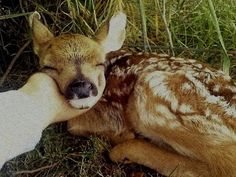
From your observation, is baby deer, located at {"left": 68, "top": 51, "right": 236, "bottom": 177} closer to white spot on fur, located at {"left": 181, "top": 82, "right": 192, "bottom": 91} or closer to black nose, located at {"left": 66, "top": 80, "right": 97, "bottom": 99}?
white spot on fur, located at {"left": 181, "top": 82, "right": 192, "bottom": 91}

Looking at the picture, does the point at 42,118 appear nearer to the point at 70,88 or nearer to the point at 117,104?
the point at 70,88

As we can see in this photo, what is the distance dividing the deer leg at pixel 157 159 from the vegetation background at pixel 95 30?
15 cm

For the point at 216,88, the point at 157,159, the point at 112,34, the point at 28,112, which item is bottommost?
the point at 157,159

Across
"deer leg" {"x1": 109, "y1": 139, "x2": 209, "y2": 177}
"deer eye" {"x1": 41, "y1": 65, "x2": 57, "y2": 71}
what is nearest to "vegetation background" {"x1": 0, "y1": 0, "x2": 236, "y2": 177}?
"deer leg" {"x1": 109, "y1": 139, "x2": 209, "y2": 177}

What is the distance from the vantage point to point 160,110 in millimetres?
4176

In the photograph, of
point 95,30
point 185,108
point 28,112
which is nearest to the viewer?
point 28,112

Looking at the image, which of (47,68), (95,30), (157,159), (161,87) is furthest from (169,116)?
(95,30)

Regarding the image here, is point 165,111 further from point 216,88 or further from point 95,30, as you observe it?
point 95,30

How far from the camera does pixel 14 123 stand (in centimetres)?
342

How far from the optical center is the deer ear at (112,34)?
4.34m

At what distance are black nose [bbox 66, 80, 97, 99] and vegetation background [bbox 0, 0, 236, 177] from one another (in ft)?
2.55

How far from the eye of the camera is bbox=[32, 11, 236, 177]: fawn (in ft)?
13.3

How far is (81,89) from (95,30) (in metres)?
1.43

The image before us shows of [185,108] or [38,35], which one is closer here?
[185,108]
